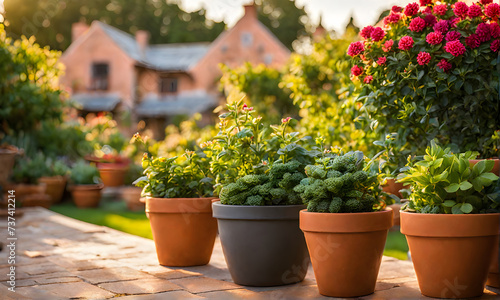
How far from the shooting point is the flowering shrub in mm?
3939

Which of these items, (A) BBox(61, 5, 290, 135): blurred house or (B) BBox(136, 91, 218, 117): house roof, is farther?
(B) BBox(136, 91, 218, 117): house roof

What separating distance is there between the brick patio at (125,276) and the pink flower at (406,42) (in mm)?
1495

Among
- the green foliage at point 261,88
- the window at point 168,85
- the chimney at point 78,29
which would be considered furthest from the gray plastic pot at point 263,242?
the chimney at point 78,29

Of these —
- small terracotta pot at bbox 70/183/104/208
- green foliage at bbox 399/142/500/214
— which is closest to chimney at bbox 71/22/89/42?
small terracotta pot at bbox 70/183/104/208

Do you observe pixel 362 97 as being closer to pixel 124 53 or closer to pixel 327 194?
pixel 327 194

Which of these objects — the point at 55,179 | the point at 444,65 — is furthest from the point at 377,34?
the point at 55,179

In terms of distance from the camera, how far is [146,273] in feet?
13.9

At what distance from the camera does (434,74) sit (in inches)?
159

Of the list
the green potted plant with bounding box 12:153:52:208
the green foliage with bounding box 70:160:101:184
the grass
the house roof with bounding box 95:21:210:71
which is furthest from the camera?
the house roof with bounding box 95:21:210:71

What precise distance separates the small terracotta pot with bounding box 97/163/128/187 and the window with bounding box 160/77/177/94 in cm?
1665

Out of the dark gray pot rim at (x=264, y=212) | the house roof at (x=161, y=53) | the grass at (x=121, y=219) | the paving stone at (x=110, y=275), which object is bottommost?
the grass at (x=121, y=219)

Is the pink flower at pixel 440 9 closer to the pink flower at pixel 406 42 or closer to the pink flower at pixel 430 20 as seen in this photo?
the pink flower at pixel 430 20

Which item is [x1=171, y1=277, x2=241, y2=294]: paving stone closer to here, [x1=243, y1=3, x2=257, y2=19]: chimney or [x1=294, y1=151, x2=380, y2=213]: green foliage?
[x1=294, y1=151, x2=380, y2=213]: green foliage

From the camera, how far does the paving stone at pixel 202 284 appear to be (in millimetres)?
3701
